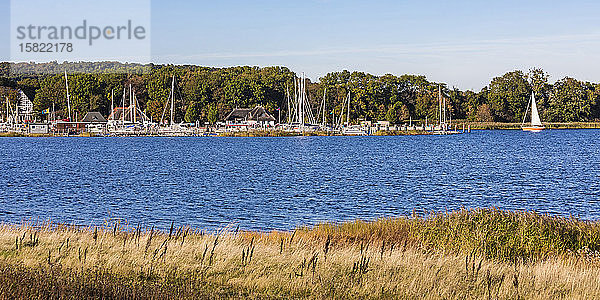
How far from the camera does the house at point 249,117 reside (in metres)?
147

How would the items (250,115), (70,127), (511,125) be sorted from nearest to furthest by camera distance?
(70,127) < (250,115) < (511,125)

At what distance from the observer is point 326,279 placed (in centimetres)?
1180

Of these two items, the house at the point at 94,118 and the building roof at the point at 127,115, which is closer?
the house at the point at 94,118

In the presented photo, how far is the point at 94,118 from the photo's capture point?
141 m

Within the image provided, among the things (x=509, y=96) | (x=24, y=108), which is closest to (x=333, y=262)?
(x=24, y=108)

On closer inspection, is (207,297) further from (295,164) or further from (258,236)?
(295,164)

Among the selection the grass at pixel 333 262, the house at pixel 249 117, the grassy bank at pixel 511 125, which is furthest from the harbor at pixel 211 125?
the grass at pixel 333 262

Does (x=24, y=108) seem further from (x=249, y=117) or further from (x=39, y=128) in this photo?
(x=249, y=117)

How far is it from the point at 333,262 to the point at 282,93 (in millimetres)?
147775

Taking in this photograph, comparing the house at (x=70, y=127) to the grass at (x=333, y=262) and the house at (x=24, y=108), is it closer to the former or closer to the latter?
the house at (x=24, y=108)

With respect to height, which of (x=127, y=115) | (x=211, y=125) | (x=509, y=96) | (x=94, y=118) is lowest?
(x=211, y=125)

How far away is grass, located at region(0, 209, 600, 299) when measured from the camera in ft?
35.3

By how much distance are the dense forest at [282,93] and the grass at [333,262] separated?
131444 mm

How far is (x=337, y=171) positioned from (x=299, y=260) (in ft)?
126
